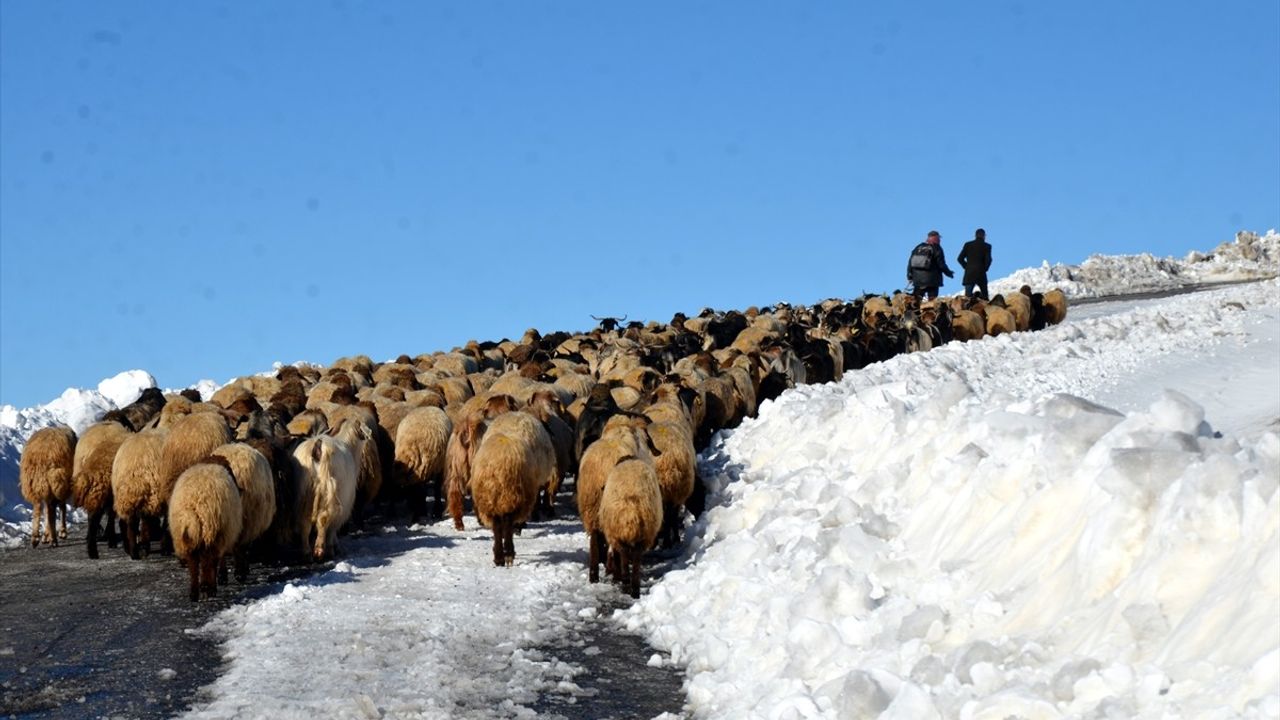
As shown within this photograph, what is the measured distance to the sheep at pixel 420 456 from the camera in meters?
15.6

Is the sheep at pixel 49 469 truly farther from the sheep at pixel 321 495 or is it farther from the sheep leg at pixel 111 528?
the sheep at pixel 321 495

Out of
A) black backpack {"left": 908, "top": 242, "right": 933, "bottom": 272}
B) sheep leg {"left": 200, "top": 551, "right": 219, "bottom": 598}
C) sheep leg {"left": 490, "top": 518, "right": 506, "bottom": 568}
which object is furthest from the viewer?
black backpack {"left": 908, "top": 242, "right": 933, "bottom": 272}

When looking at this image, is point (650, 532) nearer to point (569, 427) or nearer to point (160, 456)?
point (569, 427)

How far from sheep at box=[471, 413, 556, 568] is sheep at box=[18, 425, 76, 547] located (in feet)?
18.1

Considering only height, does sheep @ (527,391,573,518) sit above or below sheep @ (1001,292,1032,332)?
below

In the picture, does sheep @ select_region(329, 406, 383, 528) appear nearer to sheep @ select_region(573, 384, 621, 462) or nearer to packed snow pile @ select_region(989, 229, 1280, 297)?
sheep @ select_region(573, 384, 621, 462)

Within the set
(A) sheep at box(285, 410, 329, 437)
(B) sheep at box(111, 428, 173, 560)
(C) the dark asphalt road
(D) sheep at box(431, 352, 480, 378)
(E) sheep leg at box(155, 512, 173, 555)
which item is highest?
(D) sheep at box(431, 352, 480, 378)

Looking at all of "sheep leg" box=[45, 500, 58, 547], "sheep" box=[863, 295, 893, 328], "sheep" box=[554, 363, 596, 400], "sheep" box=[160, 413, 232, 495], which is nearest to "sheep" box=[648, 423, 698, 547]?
"sheep" box=[160, 413, 232, 495]

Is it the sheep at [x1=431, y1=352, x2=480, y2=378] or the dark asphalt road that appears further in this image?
the sheep at [x1=431, y1=352, x2=480, y2=378]

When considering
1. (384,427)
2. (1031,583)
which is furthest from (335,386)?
(1031,583)

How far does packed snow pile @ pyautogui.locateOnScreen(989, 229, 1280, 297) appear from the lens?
138 ft

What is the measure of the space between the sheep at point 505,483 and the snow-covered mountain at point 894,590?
0.38 metres

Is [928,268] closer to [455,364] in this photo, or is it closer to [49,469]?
[455,364]

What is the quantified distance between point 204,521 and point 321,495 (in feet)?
6.03
